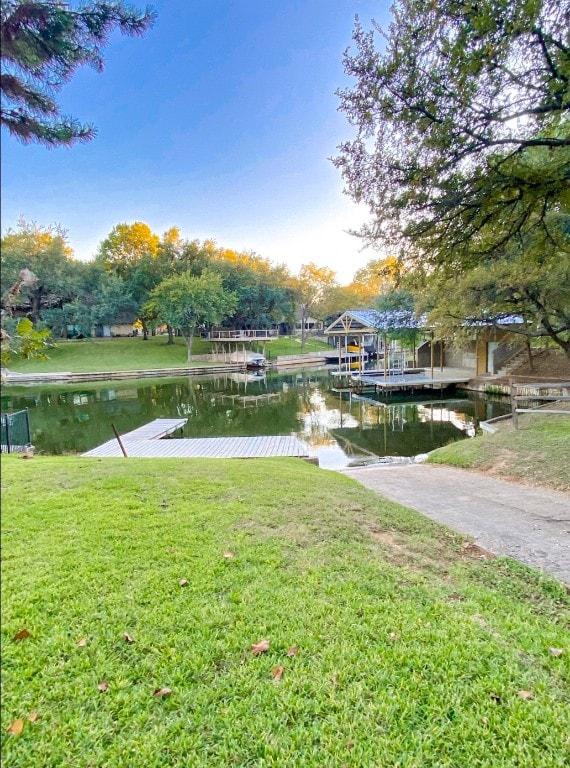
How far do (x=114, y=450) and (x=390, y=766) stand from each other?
934 centimetres

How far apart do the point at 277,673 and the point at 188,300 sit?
103ft

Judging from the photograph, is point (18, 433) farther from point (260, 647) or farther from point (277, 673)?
point (277, 673)

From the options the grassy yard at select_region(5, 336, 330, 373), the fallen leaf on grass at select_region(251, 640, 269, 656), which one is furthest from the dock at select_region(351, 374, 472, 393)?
the fallen leaf on grass at select_region(251, 640, 269, 656)

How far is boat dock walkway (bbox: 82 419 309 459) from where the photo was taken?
29.4ft

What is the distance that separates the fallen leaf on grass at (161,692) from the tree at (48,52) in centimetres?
205

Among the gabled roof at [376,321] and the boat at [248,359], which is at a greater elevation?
the gabled roof at [376,321]

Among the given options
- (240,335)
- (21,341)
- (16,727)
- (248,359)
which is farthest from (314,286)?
(16,727)

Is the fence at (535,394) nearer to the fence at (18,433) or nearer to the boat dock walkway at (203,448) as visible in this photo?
the boat dock walkway at (203,448)

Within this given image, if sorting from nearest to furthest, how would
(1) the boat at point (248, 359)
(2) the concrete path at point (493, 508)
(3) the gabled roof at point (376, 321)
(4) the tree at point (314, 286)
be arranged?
(2) the concrete path at point (493, 508) < (3) the gabled roof at point (376, 321) < (1) the boat at point (248, 359) < (4) the tree at point (314, 286)

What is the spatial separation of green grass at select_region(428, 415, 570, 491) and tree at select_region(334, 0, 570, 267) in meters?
3.82

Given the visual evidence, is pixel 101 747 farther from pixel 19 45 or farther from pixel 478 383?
pixel 478 383

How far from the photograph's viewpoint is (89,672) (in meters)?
1.66

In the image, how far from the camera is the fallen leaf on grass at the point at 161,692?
159 centimetres

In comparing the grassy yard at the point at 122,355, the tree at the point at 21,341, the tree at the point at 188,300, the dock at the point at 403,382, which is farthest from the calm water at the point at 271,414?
the tree at the point at 188,300
